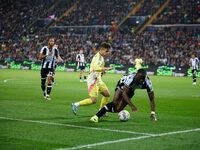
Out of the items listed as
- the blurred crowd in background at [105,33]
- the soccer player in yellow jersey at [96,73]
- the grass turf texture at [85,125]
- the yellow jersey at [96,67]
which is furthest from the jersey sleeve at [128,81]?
the blurred crowd in background at [105,33]

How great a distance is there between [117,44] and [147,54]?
19.5 ft

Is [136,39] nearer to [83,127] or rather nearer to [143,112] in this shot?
[143,112]

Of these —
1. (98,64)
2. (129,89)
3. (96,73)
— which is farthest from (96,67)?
(129,89)

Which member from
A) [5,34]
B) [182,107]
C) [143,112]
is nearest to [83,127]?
[143,112]

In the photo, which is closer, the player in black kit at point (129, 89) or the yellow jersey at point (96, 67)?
the player in black kit at point (129, 89)

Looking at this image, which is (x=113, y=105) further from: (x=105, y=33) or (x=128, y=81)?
(x=105, y=33)

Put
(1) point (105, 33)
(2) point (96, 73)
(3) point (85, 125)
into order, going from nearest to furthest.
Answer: (3) point (85, 125) < (2) point (96, 73) < (1) point (105, 33)

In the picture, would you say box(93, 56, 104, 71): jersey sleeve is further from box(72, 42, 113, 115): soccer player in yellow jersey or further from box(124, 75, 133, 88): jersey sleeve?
box(124, 75, 133, 88): jersey sleeve

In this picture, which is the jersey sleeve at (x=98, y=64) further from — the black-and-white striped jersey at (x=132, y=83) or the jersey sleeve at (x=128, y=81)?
the jersey sleeve at (x=128, y=81)

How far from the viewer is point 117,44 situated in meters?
48.3

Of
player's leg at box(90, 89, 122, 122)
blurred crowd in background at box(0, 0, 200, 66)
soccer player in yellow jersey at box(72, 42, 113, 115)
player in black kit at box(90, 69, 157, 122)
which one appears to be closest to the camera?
player in black kit at box(90, 69, 157, 122)

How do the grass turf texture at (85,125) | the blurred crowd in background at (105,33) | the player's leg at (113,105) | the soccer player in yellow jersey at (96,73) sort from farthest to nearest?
the blurred crowd in background at (105,33) < the soccer player in yellow jersey at (96,73) < the player's leg at (113,105) < the grass turf texture at (85,125)

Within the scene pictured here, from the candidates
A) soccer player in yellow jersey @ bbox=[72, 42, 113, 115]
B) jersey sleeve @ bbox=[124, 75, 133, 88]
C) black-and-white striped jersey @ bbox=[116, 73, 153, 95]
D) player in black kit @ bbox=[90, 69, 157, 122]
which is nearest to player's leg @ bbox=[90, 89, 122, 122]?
player in black kit @ bbox=[90, 69, 157, 122]

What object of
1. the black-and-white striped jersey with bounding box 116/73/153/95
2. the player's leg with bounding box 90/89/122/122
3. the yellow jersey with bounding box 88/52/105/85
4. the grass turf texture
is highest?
the yellow jersey with bounding box 88/52/105/85
